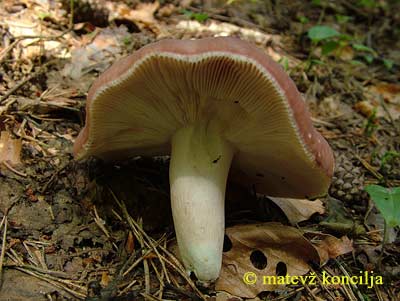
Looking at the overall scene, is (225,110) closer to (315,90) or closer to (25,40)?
(25,40)

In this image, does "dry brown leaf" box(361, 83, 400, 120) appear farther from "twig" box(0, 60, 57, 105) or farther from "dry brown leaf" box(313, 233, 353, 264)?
"twig" box(0, 60, 57, 105)

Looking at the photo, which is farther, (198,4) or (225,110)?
(198,4)

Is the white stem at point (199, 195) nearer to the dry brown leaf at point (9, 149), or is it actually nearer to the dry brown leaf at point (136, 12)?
the dry brown leaf at point (9, 149)

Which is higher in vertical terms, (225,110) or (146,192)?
(225,110)

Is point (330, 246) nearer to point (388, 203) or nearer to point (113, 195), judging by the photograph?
point (388, 203)

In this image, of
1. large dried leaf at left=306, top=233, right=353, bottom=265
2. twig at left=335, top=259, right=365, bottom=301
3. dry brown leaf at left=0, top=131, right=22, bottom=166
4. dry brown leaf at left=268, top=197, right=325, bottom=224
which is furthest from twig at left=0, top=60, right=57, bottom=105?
twig at left=335, top=259, right=365, bottom=301

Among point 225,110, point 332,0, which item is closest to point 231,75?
point 225,110

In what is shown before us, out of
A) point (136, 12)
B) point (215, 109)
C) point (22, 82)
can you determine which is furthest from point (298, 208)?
point (136, 12)
